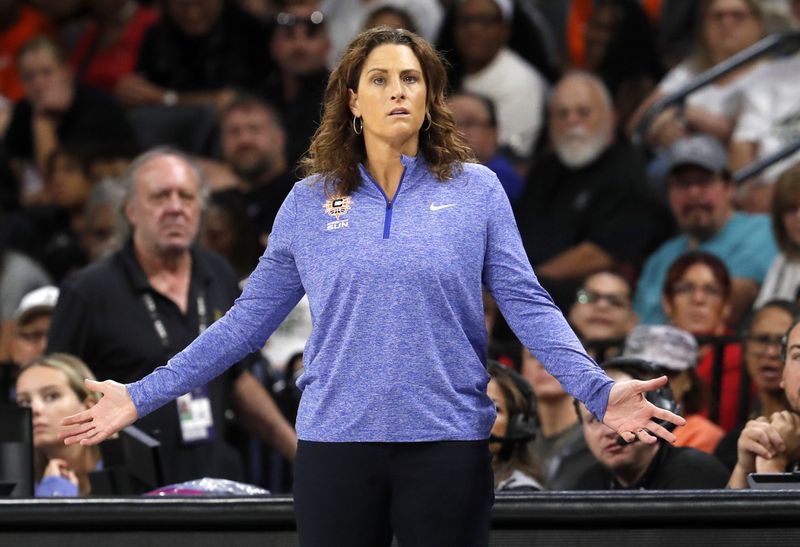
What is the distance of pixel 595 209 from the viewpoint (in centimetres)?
751

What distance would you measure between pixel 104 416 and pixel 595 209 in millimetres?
4827

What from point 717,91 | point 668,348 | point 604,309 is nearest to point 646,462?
point 668,348

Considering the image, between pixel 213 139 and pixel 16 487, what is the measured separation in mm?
4661

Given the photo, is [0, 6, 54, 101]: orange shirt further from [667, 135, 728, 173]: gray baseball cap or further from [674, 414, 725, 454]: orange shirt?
[674, 414, 725, 454]: orange shirt

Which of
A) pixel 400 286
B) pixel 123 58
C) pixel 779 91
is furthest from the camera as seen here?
pixel 123 58

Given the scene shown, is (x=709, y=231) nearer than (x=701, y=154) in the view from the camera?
Yes

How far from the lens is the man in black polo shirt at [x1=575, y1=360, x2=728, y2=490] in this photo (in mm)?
4148

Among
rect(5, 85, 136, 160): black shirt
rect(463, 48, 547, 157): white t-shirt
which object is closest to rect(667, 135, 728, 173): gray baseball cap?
rect(463, 48, 547, 157): white t-shirt

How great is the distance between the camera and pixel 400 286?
2.72 m

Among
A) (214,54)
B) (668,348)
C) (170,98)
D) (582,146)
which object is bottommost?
(668,348)

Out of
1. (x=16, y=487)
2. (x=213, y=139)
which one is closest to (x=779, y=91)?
(x=213, y=139)

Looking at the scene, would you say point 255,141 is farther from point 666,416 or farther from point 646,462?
point 666,416

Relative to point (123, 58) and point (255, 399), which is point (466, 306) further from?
point (123, 58)

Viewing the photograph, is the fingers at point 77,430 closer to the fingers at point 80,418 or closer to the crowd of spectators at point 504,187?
the fingers at point 80,418
